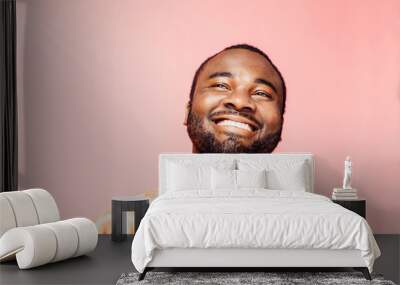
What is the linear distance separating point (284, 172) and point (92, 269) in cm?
238

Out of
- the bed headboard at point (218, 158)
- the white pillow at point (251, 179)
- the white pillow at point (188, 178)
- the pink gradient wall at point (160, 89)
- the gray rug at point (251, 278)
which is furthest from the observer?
the pink gradient wall at point (160, 89)

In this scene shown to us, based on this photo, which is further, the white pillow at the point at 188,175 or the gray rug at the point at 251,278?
the white pillow at the point at 188,175

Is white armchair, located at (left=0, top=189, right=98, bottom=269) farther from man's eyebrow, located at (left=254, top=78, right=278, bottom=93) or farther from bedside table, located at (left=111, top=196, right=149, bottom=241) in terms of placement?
man's eyebrow, located at (left=254, top=78, right=278, bottom=93)

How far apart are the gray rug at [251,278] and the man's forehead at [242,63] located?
2.79 m

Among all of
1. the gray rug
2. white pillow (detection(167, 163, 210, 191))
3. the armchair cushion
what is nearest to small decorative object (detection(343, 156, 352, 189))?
white pillow (detection(167, 163, 210, 191))

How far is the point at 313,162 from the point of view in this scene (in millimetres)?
6895

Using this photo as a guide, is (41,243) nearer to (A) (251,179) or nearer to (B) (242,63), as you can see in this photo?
(A) (251,179)

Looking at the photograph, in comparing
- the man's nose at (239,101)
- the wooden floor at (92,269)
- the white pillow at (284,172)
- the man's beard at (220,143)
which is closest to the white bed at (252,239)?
the wooden floor at (92,269)

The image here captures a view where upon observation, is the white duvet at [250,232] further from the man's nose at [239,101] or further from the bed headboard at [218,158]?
the man's nose at [239,101]

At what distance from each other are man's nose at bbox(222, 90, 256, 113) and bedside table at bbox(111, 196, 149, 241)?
147 cm

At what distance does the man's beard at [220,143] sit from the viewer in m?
6.98

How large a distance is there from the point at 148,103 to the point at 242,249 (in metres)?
2.79

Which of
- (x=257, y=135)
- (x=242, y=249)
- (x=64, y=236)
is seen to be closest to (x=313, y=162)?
(x=257, y=135)

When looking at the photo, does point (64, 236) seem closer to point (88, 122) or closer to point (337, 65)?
point (88, 122)
